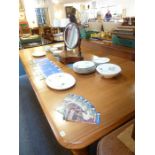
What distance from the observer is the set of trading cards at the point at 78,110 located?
69cm

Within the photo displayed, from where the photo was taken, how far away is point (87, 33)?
223 cm

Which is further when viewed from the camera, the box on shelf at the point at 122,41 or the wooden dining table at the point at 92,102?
the box on shelf at the point at 122,41

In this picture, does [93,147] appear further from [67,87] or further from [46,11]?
[46,11]

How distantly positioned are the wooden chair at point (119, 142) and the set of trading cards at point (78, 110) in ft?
0.34

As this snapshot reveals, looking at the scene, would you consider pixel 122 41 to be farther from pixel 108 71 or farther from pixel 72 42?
pixel 108 71

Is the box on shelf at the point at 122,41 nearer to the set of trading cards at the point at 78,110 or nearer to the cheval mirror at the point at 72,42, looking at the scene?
the cheval mirror at the point at 72,42

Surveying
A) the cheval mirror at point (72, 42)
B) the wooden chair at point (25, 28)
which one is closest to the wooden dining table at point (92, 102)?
the cheval mirror at point (72, 42)

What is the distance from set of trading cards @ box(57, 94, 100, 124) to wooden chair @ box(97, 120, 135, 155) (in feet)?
0.34

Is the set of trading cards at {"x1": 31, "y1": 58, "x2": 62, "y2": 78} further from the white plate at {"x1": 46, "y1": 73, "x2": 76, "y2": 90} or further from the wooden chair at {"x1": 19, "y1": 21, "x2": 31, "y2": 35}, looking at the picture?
the wooden chair at {"x1": 19, "y1": 21, "x2": 31, "y2": 35}

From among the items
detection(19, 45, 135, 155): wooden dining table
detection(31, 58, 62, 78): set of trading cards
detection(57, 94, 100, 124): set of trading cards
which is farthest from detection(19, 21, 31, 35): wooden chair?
detection(57, 94, 100, 124): set of trading cards

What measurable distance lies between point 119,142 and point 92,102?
0.75 feet

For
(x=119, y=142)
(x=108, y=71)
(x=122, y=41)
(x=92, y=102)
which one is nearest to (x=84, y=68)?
(x=108, y=71)
